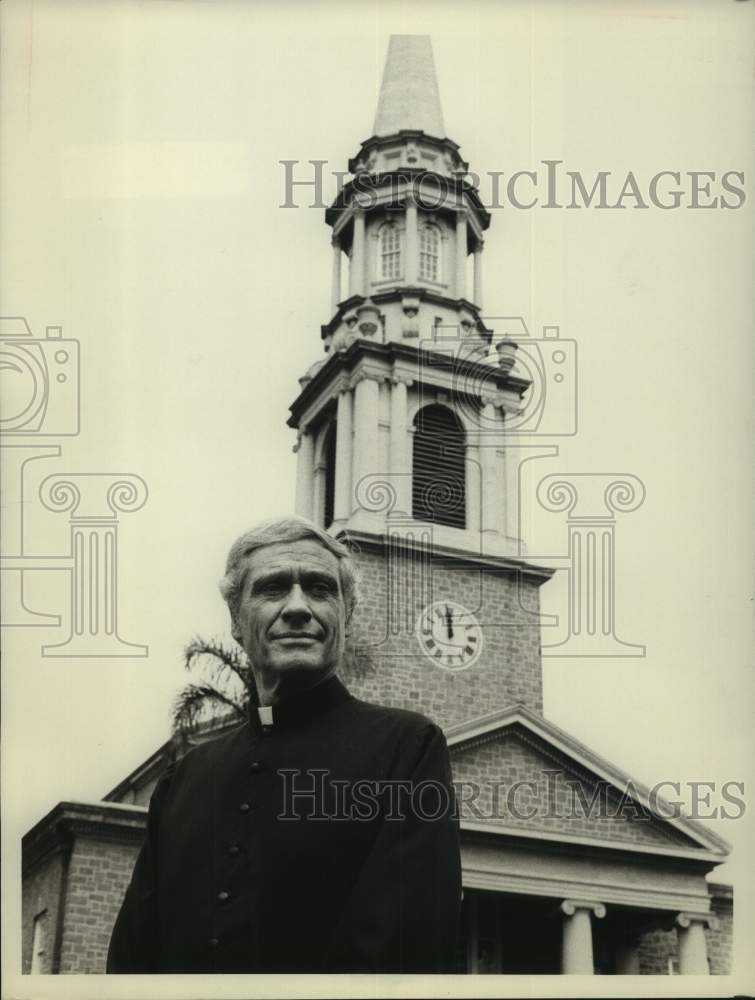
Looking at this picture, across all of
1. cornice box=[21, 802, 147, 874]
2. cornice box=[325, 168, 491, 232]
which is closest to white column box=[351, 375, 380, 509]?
cornice box=[325, 168, 491, 232]

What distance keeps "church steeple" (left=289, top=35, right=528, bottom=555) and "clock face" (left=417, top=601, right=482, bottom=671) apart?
23.7 inches

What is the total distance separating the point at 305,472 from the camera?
11375 mm

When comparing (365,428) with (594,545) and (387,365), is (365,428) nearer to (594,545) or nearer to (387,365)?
(387,365)

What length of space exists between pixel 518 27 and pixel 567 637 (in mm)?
3350

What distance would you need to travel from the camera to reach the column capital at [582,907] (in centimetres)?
1251

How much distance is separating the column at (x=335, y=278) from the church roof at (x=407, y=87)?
33.6 inches

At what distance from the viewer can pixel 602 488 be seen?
8750mm

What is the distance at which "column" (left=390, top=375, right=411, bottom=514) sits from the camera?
1412 centimetres

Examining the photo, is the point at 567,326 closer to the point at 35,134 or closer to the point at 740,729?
the point at 740,729

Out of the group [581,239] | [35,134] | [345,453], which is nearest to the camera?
[35,134]

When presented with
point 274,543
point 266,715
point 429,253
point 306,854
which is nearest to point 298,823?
point 306,854

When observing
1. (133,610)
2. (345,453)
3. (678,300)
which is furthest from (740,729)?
(345,453)

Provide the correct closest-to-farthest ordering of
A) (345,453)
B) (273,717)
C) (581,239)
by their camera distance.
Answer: (273,717) < (581,239) < (345,453)

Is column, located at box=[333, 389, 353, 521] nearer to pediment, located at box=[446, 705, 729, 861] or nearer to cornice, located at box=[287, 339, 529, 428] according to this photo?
cornice, located at box=[287, 339, 529, 428]
